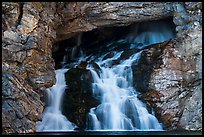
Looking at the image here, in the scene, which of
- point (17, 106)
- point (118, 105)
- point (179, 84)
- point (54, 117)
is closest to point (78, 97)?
point (54, 117)

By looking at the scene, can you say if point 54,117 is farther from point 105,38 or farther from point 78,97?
point 105,38

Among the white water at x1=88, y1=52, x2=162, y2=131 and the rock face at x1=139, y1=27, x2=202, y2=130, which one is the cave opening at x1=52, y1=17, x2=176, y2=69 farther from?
the white water at x1=88, y1=52, x2=162, y2=131

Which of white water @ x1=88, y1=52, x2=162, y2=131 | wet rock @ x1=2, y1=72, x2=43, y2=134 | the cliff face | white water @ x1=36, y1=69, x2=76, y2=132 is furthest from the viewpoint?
white water @ x1=88, y1=52, x2=162, y2=131

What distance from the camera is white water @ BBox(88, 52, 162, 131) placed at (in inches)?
604

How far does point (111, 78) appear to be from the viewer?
17172mm

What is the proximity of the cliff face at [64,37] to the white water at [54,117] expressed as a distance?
3.46 feet

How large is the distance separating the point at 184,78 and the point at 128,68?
113 inches

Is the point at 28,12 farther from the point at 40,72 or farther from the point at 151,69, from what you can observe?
the point at 151,69

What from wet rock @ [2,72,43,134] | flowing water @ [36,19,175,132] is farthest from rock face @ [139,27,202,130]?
wet rock @ [2,72,43,134]

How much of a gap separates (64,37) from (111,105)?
564cm

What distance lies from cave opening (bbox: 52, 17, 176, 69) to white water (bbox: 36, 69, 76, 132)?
378cm

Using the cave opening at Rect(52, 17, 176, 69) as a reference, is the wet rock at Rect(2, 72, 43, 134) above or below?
below

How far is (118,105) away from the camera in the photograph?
16.0 m

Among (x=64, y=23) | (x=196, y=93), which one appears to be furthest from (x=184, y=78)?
(x=64, y=23)
